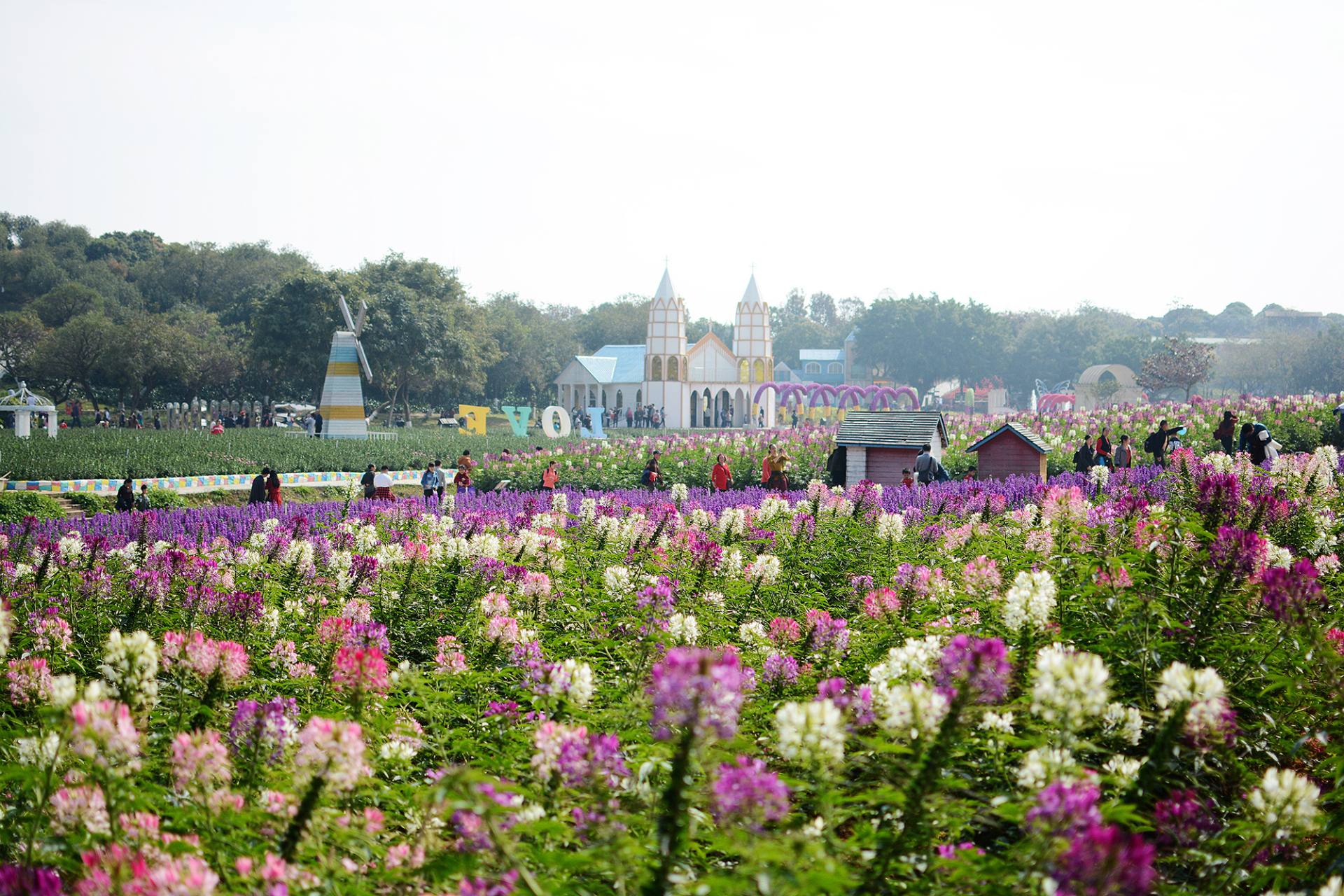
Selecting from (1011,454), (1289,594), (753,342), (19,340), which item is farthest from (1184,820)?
(753,342)

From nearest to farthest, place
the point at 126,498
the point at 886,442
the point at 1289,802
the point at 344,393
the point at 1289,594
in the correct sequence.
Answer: the point at 1289,802
the point at 1289,594
the point at 886,442
the point at 126,498
the point at 344,393

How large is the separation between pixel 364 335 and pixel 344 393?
12398 millimetres

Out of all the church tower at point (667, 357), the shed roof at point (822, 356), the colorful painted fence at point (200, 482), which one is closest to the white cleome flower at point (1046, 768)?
the colorful painted fence at point (200, 482)

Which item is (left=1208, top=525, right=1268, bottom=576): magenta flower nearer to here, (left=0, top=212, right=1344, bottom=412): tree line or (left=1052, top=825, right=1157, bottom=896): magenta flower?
(left=1052, top=825, right=1157, bottom=896): magenta flower

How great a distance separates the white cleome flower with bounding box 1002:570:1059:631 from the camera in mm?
3979

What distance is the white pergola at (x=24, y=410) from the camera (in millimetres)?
35469

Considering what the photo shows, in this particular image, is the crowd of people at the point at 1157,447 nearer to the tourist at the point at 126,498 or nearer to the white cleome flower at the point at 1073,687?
the white cleome flower at the point at 1073,687

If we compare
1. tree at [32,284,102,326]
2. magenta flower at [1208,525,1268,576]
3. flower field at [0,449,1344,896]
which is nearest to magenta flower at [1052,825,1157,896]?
flower field at [0,449,1344,896]

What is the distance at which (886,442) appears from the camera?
17141 mm

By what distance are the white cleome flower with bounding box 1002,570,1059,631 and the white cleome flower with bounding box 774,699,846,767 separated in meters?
1.66

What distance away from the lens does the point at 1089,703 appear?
243 centimetres

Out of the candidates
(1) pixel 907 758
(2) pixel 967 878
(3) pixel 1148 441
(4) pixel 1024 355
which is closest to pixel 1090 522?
(1) pixel 907 758

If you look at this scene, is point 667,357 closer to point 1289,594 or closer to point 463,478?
point 463,478

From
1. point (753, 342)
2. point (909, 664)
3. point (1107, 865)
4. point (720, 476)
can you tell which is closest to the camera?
point (1107, 865)
